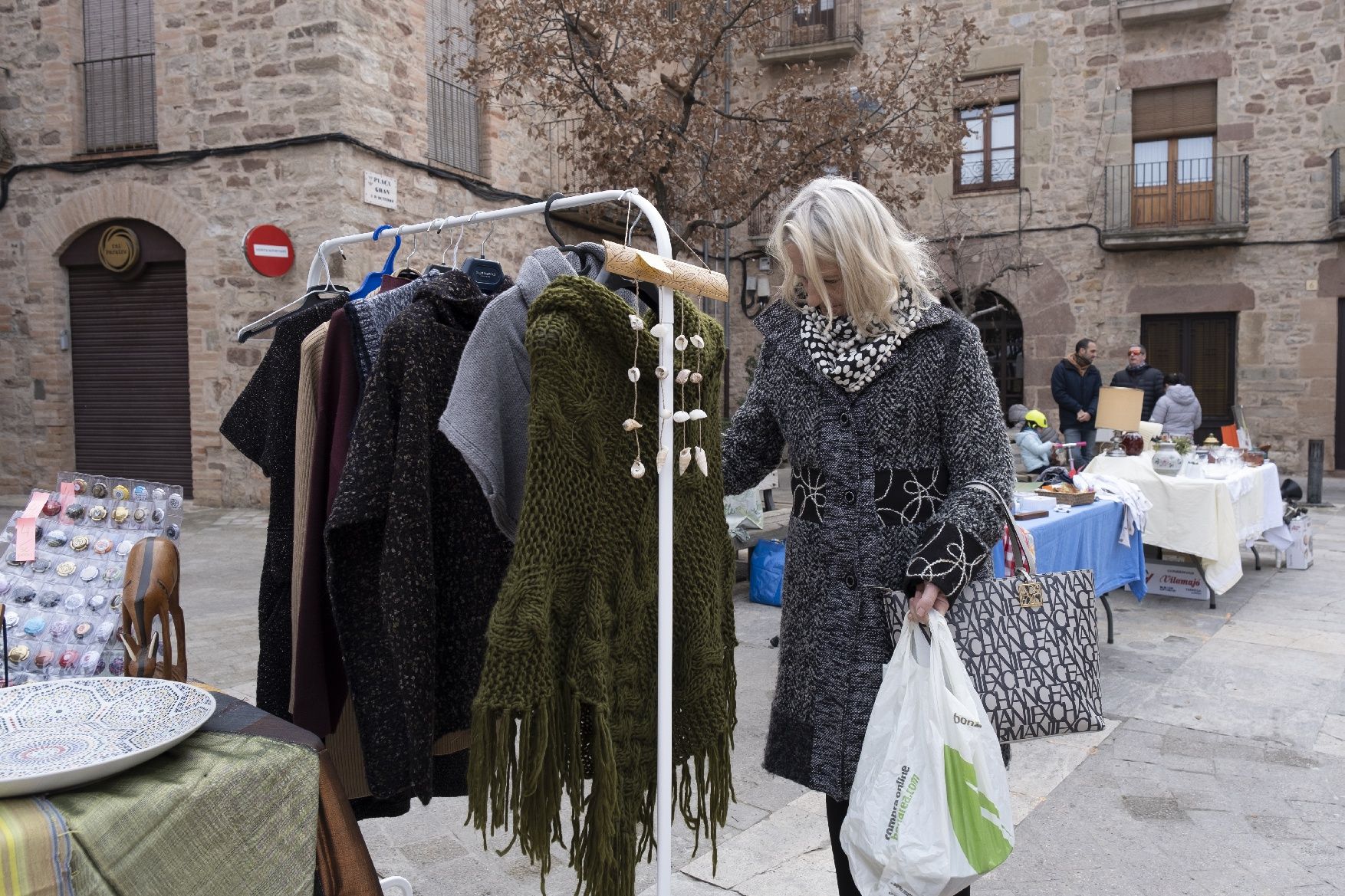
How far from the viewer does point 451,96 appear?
9.84 m

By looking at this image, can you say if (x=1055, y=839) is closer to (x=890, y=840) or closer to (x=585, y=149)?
(x=890, y=840)

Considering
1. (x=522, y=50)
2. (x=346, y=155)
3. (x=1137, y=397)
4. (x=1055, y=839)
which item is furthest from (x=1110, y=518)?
(x=346, y=155)

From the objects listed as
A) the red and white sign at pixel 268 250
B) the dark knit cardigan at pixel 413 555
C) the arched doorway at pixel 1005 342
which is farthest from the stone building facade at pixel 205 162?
the arched doorway at pixel 1005 342

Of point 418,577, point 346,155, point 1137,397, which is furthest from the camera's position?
point 346,155

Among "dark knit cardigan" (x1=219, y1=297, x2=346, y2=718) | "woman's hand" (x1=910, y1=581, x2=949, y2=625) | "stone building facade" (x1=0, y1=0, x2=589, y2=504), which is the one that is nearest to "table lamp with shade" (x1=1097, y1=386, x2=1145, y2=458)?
"woman's hand" (x1=910, y1=581, x2=949, y2=625)

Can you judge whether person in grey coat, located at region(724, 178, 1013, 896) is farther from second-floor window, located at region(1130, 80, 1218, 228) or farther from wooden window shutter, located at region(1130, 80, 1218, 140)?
wooden window shutter, located at region(1130, 80, 1218, 140)

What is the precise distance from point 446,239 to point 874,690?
338 inches

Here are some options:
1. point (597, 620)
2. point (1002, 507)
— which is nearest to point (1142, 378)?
point (1002, 507)

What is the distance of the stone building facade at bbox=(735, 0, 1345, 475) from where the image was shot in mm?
12891

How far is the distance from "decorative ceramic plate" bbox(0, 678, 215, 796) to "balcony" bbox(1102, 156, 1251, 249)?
46.9 ft

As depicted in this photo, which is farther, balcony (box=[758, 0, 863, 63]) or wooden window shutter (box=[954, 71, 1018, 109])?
balcony (box=[758, 0, 863, 63])

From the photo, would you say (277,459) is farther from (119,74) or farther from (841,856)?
(119,74)

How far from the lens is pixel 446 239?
31.3 feet

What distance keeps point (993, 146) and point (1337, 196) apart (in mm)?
4541
